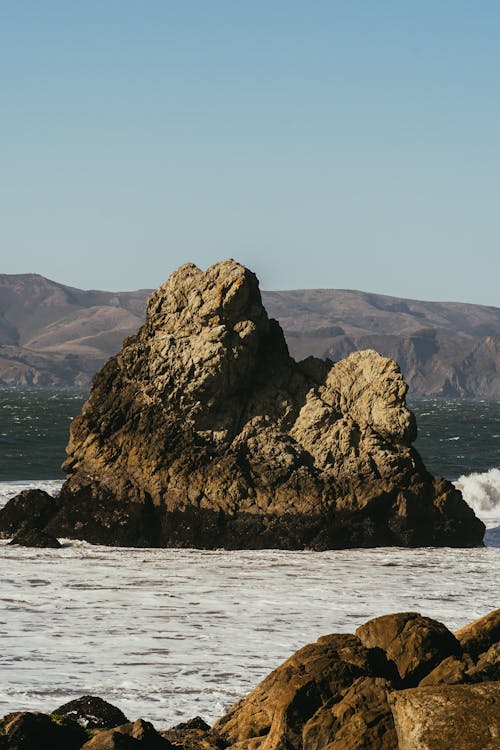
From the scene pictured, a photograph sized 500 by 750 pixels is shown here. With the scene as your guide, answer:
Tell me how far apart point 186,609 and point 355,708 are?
33.3ft

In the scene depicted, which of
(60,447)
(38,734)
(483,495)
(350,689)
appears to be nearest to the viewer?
(38,734)

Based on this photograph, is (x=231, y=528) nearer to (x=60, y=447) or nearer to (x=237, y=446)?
(x=237, y=446)

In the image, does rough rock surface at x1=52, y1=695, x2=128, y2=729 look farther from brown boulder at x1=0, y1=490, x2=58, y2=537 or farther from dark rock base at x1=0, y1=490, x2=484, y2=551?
brown boulder at x1=0, y1=490, x2=58, y2=537

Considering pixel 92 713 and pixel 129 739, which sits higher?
pixel 129 739

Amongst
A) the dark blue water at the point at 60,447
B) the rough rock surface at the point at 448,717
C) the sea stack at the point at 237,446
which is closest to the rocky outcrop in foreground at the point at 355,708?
the rough rock surface at the point at 448,717

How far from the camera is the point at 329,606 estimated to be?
67.8 feet

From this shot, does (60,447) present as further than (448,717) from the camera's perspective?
Yes

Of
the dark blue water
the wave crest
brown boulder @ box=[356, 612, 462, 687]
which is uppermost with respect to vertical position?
brown boulder @ box=[356, 612, 462, 687]

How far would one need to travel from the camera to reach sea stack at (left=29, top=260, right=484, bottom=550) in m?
28.4

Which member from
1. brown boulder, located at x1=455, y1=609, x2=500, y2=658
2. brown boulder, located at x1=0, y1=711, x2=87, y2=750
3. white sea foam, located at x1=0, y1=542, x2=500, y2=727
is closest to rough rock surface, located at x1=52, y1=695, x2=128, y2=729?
brown boulder, located at x1=0, y1=711, x2=87, y2=750

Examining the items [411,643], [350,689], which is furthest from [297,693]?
[411,643]

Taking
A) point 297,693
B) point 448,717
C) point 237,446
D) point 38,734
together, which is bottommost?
point 38,734

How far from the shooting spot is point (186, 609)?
798 inches

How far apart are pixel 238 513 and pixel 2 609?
9.31 m
